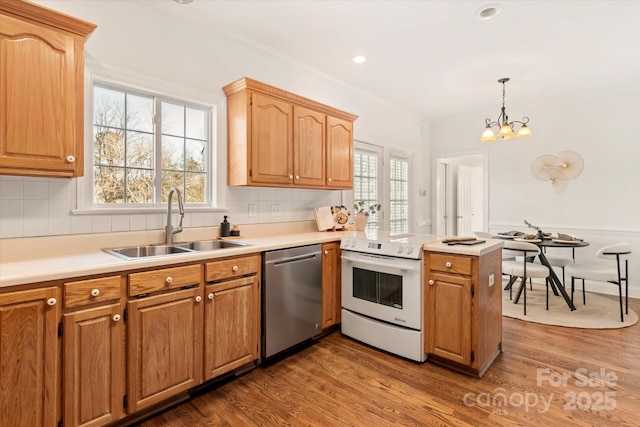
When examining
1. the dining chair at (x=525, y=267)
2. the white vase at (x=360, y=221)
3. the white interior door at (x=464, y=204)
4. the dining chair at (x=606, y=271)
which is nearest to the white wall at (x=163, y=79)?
the white vase at (x=360, y=221)

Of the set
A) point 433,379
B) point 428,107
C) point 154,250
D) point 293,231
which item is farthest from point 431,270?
point 428,107

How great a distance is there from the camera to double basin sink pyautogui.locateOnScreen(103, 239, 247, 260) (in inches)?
89.3

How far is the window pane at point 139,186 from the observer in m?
2.48

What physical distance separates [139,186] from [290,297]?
143 cm

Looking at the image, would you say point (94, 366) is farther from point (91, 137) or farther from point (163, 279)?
point (91, 137)

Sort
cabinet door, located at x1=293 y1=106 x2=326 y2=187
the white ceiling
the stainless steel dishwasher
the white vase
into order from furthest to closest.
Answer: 1. the white vase
2. cabinet door, located at x1=293 y1=106 x2=326 y2=187
3. the white ceiling
4. the stainless steel dishwasher

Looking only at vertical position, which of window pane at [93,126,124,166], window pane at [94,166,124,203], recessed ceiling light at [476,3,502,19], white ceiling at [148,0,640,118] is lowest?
window pane at [94,166,124,203]

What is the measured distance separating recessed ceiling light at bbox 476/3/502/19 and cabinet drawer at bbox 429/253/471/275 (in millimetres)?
1901

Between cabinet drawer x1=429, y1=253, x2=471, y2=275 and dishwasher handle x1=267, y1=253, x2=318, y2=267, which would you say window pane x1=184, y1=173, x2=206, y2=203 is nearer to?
dishwasher handle x1=267, y1=253, x2=318, y2=267

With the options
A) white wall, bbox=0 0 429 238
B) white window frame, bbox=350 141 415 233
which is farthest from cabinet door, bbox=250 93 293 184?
white window frame, bbox=350 141 415 233

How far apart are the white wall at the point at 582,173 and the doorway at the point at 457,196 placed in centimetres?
60

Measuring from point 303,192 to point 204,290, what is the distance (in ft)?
5.86

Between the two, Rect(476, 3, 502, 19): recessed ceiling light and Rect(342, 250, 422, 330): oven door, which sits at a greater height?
Rect(476, 3, 502, 19): recessed ceiling light

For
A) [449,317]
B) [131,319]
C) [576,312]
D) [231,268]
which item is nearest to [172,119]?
[231,268]
